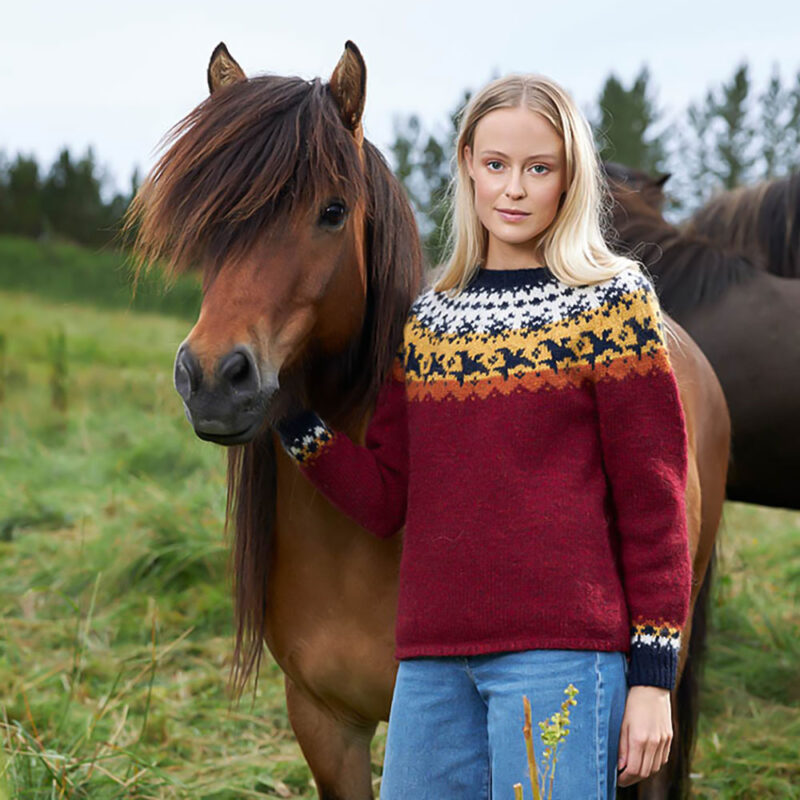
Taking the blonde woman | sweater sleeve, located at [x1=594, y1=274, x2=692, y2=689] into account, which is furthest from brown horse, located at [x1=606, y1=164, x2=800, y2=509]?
sweater sleeve, located at [x1=594, y1=274, x2=692, y2=689]

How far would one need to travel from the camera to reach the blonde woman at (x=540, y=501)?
1.39m

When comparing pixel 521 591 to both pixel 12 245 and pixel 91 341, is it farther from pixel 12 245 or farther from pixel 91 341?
pixel 12 245

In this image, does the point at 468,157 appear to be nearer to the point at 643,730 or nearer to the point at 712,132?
the point at 643,730

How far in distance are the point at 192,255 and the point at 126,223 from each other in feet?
0.93

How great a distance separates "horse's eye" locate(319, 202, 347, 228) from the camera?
1.59m

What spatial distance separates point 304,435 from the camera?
5.34 ft

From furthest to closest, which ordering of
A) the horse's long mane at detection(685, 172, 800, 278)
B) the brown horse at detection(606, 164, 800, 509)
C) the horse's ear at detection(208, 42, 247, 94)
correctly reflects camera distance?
1. the horse's long mane at detection(685, 172, 800, 278)
2. the brown horse at detection(606, 164, 800, 509)
3. the horse's ear at detection(208, 42, 247, 94)

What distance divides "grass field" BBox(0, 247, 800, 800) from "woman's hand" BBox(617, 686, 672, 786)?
3.00ft

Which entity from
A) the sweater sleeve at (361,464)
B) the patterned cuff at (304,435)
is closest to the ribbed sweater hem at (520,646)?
the sweater sleeve at (361,464)

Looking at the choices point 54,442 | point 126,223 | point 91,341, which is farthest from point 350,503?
point 91,341

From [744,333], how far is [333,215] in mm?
2305

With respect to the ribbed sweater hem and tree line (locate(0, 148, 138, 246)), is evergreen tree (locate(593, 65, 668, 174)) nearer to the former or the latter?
tree line (locate(0, 148, 138, 246))

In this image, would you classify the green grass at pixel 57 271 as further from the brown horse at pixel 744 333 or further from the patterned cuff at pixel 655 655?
the patterned cuff at pixel 655 655

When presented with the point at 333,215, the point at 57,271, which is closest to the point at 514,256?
the point at 333,215
